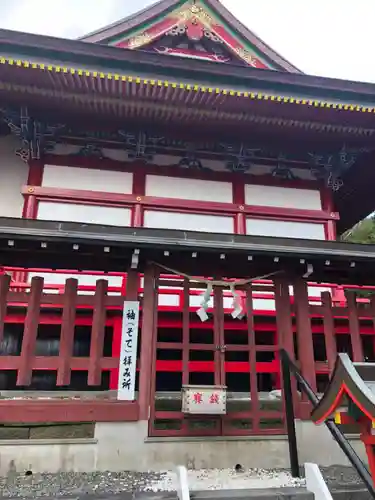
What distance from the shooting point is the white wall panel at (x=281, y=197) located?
409 inches

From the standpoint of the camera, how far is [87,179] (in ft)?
32.0

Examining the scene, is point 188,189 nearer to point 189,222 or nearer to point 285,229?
point 189,222

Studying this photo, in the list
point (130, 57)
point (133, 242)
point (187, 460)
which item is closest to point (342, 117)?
point (130, 57)

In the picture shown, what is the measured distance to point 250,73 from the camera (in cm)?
883

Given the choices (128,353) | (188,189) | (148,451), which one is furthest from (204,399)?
(188,189)

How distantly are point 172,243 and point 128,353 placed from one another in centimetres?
172

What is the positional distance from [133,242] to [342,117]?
6.10 meters

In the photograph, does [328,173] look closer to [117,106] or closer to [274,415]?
[117,106]

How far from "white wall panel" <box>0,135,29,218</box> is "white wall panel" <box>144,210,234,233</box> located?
328 cm

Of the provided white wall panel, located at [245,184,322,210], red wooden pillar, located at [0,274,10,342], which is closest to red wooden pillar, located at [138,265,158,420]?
red wooden pillar, located at [0,274,10,342]

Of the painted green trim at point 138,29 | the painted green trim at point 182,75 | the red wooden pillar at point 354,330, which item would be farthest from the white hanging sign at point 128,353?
the painted green trim at point 138,29

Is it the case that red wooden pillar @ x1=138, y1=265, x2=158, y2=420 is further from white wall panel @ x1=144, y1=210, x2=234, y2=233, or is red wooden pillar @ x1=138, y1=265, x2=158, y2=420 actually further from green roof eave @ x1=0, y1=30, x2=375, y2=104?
green roof eave @ x1=0, y1=30, x2=375, y2=104

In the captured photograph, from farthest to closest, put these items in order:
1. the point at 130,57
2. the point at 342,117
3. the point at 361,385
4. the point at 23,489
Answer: the point at 342,117
the point at 130,57
the point at 23,489
the point at 361,385

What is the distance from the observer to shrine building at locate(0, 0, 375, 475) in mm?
5648
